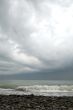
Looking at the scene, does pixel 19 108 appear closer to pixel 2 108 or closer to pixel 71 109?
pixel 2 108

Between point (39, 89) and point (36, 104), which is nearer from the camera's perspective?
point (36, 104)

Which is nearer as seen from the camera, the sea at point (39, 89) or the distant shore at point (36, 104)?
the distant shore at point (36, 104)

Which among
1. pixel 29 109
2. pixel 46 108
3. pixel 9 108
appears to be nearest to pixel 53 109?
pixel 46 108

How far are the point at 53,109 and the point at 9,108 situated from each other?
10.4 ft

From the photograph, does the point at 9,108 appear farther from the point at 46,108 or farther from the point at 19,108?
the point at 46,108

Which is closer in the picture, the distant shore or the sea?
the distant shore

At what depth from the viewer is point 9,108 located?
17.2 meters

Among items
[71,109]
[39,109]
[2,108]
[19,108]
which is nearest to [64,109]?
[71,109]

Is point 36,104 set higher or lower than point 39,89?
lower

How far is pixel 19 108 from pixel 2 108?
1.23 m

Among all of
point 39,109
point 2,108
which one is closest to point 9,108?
point 2,108

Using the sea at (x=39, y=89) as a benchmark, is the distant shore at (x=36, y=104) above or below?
below

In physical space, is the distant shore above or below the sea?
below

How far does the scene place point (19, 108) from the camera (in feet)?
57.2
